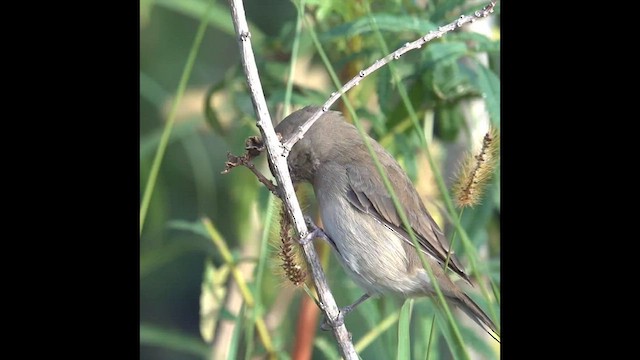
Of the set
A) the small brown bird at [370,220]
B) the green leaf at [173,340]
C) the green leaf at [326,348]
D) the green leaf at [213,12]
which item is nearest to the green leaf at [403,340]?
the small brown bird at [370,220]

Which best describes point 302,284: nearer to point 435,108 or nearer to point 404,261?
point 404,261

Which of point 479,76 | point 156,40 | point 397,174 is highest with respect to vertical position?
point 156,40

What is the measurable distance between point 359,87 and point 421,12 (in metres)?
0.22

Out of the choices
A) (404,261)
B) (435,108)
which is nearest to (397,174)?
(404,261)

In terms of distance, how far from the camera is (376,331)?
1600 mm

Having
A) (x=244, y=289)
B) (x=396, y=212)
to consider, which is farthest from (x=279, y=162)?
(x=244, y=289)

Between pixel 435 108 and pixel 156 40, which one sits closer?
pixel 435 108

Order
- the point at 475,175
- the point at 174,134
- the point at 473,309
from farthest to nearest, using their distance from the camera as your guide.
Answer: the point at 174,134 → the point at 473,309 → the point at 475,175

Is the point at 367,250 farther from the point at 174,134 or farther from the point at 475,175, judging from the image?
the point at 174,134

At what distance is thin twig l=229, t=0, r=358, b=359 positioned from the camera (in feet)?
3.62

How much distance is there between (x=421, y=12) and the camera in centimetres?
174

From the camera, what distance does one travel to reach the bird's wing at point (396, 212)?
151 centimetres

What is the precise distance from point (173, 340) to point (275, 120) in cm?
55

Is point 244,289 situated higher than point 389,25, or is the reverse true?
point 389,25
